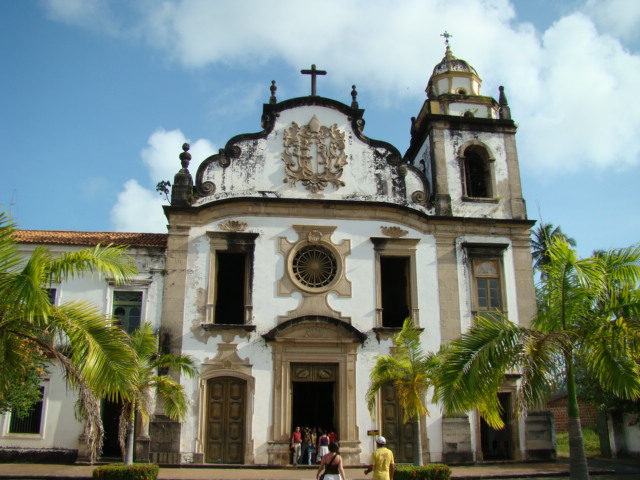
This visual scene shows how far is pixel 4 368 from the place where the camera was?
29.3 ft

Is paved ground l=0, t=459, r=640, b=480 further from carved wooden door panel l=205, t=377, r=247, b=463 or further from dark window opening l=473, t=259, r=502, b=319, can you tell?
dark window opening l=473, t=259, r=502, b=319

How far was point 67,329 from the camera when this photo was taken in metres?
8.66

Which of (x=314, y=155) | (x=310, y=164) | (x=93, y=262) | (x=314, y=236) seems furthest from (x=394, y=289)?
(x=93, y=262)

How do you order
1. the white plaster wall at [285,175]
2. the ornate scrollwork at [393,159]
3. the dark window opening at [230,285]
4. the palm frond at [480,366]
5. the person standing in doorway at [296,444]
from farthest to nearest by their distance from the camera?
the ornate scrollwork at [393,159], the white plaster wall at [285,175], the dark window opening at [230,285], the person standing in doorway at [296,444], the palm frond at [480,366]

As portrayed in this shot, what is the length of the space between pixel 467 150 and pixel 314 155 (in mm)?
5272

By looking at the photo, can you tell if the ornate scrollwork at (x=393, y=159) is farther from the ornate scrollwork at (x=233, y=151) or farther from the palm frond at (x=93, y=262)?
the palm frond at (x=93, y=262)

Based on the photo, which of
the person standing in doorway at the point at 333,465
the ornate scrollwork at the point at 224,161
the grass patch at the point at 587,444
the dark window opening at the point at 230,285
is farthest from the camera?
the grass patch at the point at 587,444

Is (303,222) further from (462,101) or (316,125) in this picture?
(462,101)

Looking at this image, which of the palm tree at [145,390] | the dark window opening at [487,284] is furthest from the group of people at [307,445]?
the dark window opening at [487,284]

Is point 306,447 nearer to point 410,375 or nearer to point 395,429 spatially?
point 395,429

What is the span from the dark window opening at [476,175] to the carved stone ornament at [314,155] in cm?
433

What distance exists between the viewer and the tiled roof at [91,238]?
1721cm

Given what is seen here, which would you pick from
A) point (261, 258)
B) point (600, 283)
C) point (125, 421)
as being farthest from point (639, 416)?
point (125, 421)

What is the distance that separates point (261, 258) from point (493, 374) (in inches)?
354
